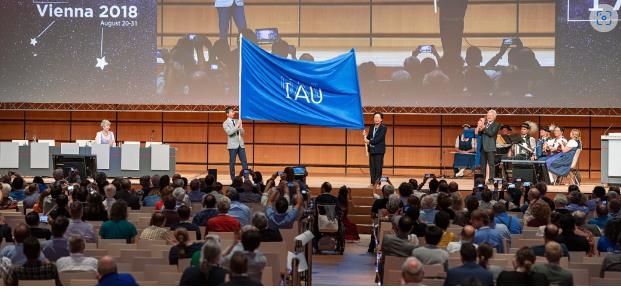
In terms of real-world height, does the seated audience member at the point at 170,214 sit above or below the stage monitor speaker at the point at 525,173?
below

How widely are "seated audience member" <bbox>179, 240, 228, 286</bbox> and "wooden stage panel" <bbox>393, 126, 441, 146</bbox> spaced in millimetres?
17102

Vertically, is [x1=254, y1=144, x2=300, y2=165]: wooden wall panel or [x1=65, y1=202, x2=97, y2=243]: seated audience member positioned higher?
[x1=254, y1=144, x2=300, y2=165]: wooden wall panel

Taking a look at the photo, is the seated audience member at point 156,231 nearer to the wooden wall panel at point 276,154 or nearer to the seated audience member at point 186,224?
the seated audience member at point 186,224

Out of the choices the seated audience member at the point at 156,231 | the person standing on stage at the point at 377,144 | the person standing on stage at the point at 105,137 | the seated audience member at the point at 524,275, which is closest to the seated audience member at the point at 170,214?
the seated audience member at the point at 156,231

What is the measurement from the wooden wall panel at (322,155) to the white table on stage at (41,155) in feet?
21.3

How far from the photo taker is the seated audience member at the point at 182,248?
9369 mm

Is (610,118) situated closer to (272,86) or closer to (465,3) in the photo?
(465,3)

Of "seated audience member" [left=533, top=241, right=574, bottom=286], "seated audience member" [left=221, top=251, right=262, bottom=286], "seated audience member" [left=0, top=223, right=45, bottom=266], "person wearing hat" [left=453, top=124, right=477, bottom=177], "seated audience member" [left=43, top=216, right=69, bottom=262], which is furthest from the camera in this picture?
"person wearing hat" [left=453, top=124, right=477, bottom=177]

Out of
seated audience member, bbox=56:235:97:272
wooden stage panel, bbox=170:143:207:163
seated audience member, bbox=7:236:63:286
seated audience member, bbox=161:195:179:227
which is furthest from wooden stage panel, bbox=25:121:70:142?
seated audience member, bbox=7:236:63:286

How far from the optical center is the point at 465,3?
23.1 meters

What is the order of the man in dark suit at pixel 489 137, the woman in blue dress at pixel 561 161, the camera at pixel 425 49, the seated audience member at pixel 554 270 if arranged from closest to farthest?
the seated audience member at pixel 554 270
the man in dark suit at pixel 489 137
the woman in blue dress at pixel 561 161
the camera at pixel 425 49

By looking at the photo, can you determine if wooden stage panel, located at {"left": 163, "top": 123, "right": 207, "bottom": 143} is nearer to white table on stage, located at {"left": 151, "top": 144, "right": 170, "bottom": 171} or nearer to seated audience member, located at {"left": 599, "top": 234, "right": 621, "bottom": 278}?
white table on stage, located at {"left": 151, "top": 144, "right": 170, "bottom": 171}

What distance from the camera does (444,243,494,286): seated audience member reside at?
8.01 meters

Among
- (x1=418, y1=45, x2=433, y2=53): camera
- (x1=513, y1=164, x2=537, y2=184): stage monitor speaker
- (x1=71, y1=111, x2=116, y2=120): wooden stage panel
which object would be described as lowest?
(x1=513, y1=164, x2=537, y2=184): stage monitor speaker
